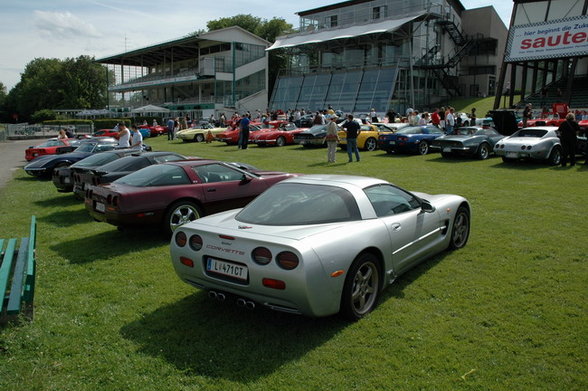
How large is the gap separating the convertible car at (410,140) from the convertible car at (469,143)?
2.49ft

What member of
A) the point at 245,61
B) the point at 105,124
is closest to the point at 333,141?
the point at 105,124

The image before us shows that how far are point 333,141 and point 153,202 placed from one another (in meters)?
10.7

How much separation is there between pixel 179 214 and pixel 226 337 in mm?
3670

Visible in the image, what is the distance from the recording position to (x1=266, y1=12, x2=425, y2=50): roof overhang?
41000 millimetres

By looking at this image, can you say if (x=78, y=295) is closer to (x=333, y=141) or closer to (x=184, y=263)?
(x=184, y=263)

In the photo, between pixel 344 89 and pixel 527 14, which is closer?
pixel 527 14

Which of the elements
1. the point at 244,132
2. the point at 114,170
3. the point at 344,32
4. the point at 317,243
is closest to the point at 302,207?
the point at 317,243

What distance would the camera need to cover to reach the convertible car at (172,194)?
7.11 metres

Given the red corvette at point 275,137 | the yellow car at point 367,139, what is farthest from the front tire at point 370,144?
the red corvette at point 275,137

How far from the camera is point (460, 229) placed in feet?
21.7

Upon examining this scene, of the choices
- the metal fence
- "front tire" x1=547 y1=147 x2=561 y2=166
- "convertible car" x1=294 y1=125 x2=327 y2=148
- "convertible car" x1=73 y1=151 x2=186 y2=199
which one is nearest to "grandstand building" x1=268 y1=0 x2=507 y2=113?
"convertible car" x1=294 y1=125 x2=327 y2=148

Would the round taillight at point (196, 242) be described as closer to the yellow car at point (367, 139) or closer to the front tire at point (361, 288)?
the front tire at point (361, 288)

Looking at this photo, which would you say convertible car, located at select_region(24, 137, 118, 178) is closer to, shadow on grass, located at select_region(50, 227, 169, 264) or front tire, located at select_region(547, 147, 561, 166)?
shadow on grass, located at select_region(50, 227, 169, 264)

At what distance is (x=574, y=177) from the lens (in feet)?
42.3
